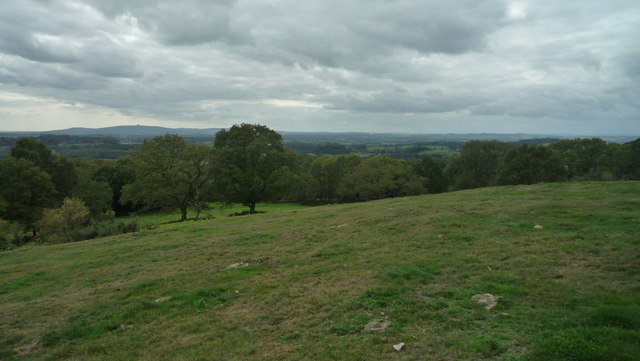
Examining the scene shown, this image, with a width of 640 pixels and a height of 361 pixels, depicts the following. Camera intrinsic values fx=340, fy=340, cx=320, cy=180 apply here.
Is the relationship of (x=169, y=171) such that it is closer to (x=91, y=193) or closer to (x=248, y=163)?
(x=248, y=163)

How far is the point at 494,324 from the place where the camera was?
681 centimetres

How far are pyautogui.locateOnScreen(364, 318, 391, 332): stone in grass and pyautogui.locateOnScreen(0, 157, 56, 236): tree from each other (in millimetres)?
46791

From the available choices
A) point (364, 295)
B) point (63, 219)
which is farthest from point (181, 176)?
point (364, 295)

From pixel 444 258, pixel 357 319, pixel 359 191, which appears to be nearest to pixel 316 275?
pixel 357 319

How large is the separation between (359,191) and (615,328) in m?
58.9

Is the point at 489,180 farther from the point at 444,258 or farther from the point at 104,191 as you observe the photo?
the point at 104,191

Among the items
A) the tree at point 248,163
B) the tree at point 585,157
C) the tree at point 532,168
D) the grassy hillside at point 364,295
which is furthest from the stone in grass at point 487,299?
the tree at point 585,157

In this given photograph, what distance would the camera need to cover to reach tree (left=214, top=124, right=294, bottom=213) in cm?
3825

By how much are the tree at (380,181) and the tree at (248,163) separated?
89.7 ft

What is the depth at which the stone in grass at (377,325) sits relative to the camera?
7.16 meters

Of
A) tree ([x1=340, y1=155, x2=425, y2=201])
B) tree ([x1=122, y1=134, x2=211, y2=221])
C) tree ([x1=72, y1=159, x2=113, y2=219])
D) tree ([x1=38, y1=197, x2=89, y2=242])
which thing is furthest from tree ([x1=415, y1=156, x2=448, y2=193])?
tree ([x1=72, y1=159, x2=113, y2=219])

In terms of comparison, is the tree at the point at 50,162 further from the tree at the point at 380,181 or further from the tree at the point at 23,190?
the tree at the point at 380,181

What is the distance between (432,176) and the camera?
69.7m

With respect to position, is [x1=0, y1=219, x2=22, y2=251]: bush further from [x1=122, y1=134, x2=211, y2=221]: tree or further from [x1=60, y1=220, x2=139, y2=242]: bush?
[x1=122, y1=134, x2=211, y2=221]: tree
